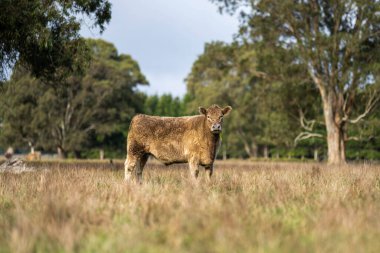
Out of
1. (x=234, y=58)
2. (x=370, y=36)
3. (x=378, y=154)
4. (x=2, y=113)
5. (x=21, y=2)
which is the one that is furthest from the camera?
(x=378, y=154)

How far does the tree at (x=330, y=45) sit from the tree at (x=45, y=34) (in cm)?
1534

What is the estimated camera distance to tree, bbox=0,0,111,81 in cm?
1708

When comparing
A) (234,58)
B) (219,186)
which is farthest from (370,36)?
(219,186)

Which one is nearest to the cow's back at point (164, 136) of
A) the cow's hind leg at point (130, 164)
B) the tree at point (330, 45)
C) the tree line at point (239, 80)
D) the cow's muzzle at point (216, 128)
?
the cow's hind leg at point (130, 164)

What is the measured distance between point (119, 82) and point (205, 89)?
1309cm

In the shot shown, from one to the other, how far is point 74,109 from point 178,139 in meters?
45.8

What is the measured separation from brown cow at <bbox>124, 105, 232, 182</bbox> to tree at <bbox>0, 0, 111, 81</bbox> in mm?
7517

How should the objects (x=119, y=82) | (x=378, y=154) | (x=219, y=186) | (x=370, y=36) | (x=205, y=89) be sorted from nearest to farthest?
(x=219, y=186)
(x=370, y=36)
(x=119, y=82)
(x=378, y=154)
(x=205, y=89)

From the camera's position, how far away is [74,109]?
5519 cm

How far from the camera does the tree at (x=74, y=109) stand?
52188mm

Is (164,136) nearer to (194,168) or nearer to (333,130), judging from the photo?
(194,168)

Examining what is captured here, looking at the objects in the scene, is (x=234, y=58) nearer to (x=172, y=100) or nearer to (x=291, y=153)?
(x=291, y=153)

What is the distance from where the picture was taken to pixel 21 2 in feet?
55.8

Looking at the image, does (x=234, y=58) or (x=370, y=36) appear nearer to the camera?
(x=370, y=36)
